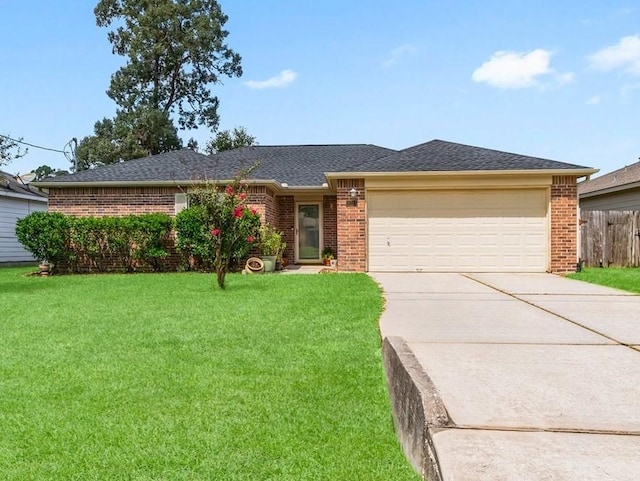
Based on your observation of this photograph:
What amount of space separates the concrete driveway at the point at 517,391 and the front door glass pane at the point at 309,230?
976 centimetres

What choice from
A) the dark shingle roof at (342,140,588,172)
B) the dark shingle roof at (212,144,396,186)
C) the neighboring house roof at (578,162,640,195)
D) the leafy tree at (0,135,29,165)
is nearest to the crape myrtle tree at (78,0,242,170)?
the leafy tree at (0,135,29,165)

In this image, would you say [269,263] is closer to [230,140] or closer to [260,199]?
[260,199]

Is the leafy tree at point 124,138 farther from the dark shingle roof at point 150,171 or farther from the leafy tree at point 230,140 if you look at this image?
the dark shingle roof at point 150,171

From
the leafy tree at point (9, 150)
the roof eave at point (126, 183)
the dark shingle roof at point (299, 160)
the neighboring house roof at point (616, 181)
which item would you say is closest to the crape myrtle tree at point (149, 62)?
the leafy tree at point (9, 150)

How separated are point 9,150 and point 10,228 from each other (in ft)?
17.5

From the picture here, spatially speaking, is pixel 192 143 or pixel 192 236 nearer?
pixel 192 236

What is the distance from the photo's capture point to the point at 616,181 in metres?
17.4

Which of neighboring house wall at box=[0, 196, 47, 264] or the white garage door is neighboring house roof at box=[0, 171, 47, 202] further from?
the white garage door

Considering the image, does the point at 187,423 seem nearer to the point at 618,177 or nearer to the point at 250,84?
the point at 618,177

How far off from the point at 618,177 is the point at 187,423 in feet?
65.0

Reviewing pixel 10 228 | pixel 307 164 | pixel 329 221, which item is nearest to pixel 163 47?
pixel 10 228

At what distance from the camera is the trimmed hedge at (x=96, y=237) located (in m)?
13.0

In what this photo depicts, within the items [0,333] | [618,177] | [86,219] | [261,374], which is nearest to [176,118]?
[86,219]

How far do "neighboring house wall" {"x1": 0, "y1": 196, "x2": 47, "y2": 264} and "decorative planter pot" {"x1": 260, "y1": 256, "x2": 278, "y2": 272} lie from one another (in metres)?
10.7
